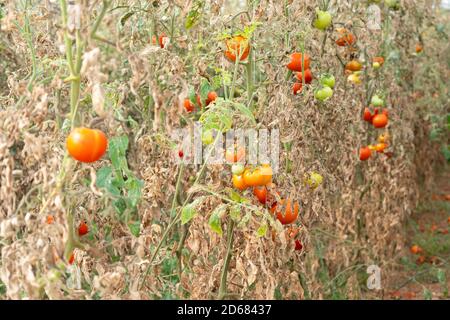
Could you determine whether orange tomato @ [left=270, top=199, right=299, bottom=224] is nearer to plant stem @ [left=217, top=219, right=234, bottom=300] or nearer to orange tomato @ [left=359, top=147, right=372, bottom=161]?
plant stem @ [left=217, top=219, right=234, bottom=300]

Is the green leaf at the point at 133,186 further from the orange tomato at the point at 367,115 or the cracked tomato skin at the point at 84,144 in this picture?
the orange tomato at the point at 367,115

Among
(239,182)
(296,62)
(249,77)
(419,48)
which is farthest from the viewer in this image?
(419,48)

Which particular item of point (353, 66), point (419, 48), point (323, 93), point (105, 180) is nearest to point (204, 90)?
point (323, 93)

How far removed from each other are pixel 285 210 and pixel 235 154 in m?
0.26

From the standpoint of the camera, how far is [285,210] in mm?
1920

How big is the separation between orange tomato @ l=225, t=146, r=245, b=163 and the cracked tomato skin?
0.60m

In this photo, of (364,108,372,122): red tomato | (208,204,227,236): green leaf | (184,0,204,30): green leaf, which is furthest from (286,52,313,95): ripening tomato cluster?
(364,108,372,122): red tomato

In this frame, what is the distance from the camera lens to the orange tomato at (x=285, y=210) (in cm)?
191

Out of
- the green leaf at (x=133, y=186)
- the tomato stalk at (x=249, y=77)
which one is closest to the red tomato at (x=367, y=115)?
the tomato stalk at (x=249, y=77)

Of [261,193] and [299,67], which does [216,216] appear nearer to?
[261,193]

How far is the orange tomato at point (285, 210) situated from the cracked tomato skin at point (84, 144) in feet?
2.55

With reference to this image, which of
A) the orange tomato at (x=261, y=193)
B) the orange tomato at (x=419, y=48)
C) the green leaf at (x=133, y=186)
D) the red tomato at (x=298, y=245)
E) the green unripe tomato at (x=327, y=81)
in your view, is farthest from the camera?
the orange tomato at (x=419, y=48)

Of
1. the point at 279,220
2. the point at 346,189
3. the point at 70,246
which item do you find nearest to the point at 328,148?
the point at 346,189
